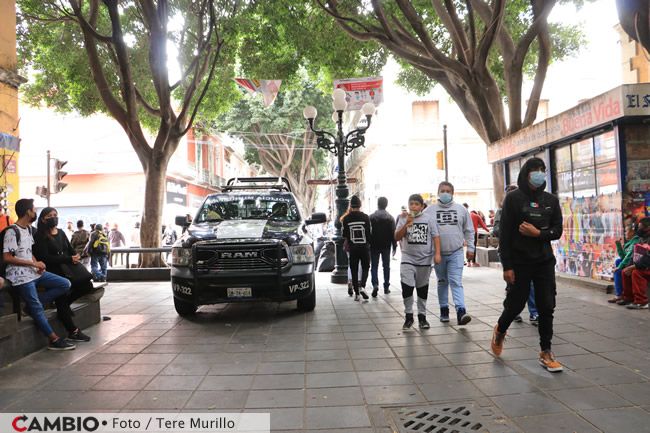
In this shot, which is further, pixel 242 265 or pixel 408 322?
pixel 242 265

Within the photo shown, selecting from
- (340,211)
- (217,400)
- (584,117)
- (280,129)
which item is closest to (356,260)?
(340,211)

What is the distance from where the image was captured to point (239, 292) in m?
7.15

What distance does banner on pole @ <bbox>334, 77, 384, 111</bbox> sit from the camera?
1495 cm

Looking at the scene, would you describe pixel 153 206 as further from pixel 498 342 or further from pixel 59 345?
pixel 498 342

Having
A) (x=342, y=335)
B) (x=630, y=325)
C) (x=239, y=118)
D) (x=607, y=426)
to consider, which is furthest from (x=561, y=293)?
(x=239, y=118)

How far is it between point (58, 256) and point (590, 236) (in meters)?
8.89

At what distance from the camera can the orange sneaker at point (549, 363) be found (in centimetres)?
458

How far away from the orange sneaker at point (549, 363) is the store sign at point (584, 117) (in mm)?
5171

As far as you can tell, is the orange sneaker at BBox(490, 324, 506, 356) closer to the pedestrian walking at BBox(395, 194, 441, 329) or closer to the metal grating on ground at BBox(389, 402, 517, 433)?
A: the metal grating on ground at BBox(389, 402, 517, 433)

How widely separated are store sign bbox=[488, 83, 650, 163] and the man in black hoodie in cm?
441

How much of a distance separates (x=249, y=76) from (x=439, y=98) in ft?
56.4

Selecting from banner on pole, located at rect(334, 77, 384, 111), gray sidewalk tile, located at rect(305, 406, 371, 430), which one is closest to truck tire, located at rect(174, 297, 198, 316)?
gray sidewalk tile, located at rect(305, 406, 371, 430)

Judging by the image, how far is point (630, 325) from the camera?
6.29 meters

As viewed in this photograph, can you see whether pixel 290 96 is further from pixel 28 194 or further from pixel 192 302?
pixel 192 302
